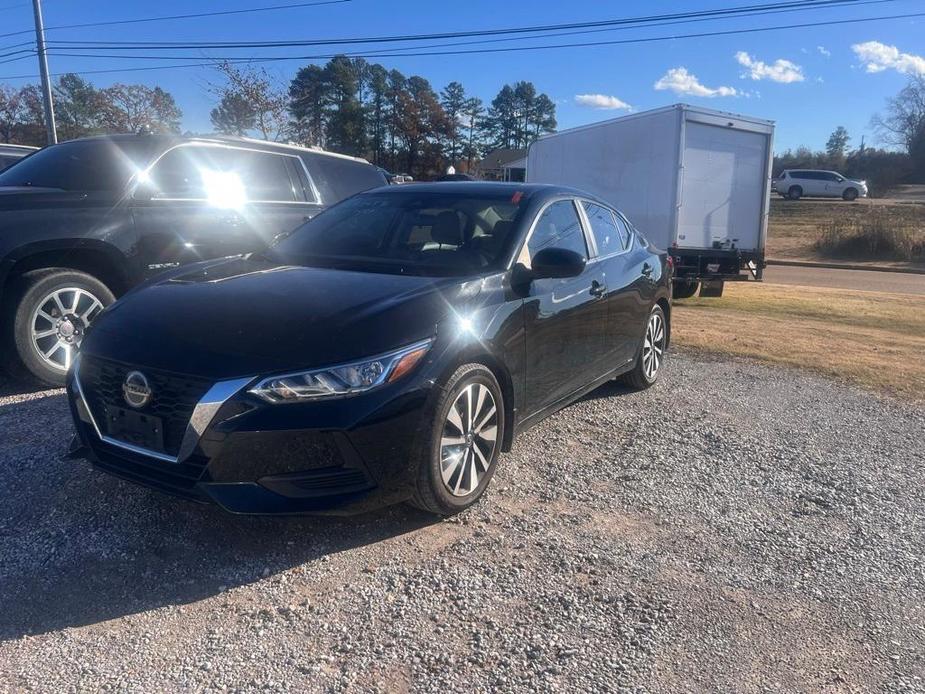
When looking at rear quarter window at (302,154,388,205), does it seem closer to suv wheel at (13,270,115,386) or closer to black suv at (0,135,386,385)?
black suv at (0,135,386,385)

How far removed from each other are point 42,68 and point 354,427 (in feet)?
75.9

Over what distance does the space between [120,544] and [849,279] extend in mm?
21092

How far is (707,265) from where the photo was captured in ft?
43.9

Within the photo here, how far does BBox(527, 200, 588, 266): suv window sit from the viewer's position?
4.61 meters

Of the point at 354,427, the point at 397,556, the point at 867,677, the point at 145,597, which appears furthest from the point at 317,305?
the point at 867,677

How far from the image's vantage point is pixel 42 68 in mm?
21438

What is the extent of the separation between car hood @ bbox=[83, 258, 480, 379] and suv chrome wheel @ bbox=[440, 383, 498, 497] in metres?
0.43

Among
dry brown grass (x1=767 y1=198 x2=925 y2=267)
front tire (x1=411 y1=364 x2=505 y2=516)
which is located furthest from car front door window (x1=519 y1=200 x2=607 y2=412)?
dry brown grass (x1=767 y1=198 x2=925 y2=267)

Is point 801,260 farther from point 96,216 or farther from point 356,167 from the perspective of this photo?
point 96,216

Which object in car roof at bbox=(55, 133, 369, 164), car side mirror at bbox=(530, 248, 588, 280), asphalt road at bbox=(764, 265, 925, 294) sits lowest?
asphalt road at bbox=(764, 265, 925, 294)

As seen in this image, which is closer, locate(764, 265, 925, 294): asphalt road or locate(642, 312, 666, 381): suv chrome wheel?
locate(642, 312, 666, 381): suv chrome wheel

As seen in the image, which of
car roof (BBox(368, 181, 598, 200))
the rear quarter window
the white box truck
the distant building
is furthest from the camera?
the distant building

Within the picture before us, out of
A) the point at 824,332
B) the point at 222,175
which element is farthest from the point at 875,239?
the point at 222,175

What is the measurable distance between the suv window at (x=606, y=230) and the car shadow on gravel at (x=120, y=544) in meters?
2.63
